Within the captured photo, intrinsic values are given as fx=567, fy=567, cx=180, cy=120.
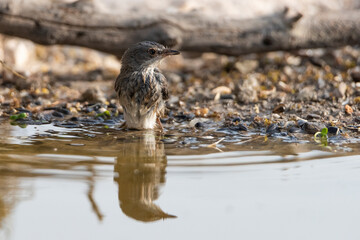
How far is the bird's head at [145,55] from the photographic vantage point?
7.06 m

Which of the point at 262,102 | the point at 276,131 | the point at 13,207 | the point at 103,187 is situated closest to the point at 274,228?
the point at 103,187

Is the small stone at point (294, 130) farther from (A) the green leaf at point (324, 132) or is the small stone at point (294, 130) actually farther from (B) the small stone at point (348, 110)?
(B) the small stone at point (348, 110)

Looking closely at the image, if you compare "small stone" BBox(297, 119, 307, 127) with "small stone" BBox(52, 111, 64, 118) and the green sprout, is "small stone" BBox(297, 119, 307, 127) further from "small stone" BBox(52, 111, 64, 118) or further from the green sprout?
"small stone" BBox(52, 111, 64, 118)

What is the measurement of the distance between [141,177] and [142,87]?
242 centimetres

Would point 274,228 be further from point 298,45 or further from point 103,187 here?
point 298,45

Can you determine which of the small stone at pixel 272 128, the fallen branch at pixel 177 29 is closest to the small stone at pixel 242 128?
the small stone at pixel 272 128

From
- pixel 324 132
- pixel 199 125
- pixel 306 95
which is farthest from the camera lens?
pixel 306 95

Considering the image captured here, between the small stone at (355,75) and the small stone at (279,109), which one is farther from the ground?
the small stone at (355,75)

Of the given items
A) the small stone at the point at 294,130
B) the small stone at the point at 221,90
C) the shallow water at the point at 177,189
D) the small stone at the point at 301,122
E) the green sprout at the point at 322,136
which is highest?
the small stone at the point at 221,90

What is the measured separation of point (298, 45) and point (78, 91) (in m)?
3.72

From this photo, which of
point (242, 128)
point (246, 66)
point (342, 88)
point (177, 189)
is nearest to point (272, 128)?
point (242, 128)

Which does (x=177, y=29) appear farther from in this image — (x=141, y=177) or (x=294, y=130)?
(x=141, y=177)

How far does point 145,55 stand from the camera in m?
7.09

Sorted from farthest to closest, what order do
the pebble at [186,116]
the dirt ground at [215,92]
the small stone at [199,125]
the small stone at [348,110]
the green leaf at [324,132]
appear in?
the pebble at [186,116] → the small stone at [348,110] → the dirt ground at [215,92] → the small stone at [199,125] → the green leaf at [324,132]
